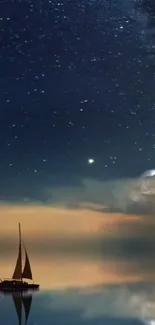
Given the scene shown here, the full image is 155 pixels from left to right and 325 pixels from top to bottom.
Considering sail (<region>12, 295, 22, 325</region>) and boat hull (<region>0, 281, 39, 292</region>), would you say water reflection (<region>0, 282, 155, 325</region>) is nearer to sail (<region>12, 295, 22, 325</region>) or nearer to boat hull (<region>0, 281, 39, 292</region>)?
sail (<region>12, 295, 22, 325</region>)

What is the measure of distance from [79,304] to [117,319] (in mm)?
7709

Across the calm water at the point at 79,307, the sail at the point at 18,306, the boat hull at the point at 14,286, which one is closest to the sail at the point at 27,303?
the calm water at the point at 79,307

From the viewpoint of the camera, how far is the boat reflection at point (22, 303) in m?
38.9

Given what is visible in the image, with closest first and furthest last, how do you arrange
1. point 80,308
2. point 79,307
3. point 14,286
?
point 80,308 < point 79,307 < point 14,286

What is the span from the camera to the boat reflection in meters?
38.9

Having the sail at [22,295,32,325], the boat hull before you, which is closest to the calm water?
the sail at [22,295,32,325]

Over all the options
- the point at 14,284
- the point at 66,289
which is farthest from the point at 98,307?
the point at 66,289

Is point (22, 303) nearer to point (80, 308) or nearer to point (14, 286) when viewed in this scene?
point (80, 308)

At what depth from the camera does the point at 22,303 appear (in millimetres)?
45781

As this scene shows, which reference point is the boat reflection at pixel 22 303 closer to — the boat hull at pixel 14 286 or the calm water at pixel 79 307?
the calm water at pixel 79 307

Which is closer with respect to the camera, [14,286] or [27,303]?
[27,303]

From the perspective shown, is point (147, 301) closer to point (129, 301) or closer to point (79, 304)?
point (129, 301)

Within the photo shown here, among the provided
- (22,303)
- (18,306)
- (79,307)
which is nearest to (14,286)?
(22,303)

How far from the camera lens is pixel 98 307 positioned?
44406mm
